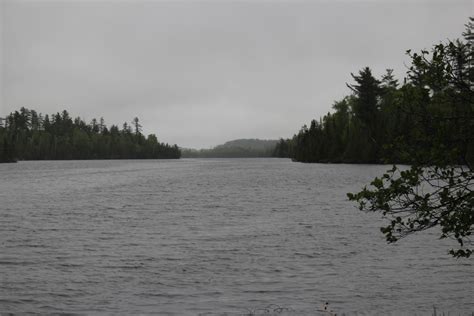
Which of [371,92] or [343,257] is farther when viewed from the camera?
[371,92]

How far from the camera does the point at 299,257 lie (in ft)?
64.5

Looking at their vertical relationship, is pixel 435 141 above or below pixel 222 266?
above

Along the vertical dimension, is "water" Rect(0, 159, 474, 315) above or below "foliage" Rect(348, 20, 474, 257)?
below

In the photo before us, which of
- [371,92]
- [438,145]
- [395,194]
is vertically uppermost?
[371,92]

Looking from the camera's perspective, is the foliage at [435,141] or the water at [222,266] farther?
the water at [222,266]

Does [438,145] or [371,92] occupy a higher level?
[371,92]

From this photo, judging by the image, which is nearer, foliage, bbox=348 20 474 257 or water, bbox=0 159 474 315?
foliage, bbox=348 20 474 257

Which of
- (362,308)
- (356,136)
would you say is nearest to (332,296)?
(362,308)

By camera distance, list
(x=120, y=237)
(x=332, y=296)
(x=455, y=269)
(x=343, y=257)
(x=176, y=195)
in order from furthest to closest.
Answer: (x=176, y=195)
(x=120, y=237)
(x=343, y=257)
(x=455, y=269)
(x=332, y=296)

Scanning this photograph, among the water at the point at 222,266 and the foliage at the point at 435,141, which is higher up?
the foliage at the point at 435,141

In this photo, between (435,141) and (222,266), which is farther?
(222,266)

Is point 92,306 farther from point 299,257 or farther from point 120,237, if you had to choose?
point 120,237

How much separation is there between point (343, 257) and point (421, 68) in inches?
500

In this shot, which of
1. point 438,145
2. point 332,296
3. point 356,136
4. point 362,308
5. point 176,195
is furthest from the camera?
point 356,136
